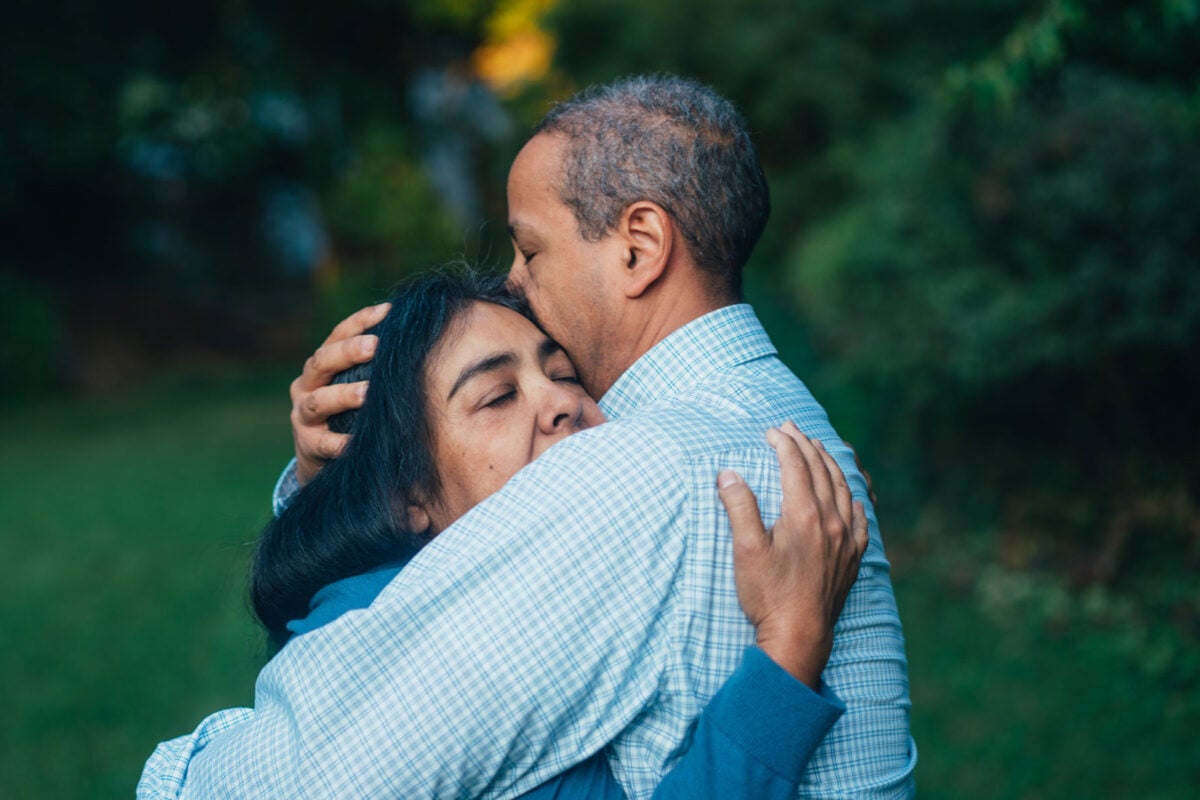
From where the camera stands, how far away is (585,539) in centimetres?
185

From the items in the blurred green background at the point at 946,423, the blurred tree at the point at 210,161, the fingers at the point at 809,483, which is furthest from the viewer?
the blurred tree at the point at 210,161

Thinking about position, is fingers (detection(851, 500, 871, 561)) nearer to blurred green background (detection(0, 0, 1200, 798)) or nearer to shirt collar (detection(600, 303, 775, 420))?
shirt collar (detection(600, 303, 775, 420))

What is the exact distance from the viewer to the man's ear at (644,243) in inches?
101

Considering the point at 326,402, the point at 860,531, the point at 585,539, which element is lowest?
the point at 860,531

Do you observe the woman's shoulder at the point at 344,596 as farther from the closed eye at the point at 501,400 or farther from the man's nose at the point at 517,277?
the man's nose at the point at 517,277

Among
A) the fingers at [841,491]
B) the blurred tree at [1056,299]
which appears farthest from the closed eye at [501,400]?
the blurred tree at [1056,299]

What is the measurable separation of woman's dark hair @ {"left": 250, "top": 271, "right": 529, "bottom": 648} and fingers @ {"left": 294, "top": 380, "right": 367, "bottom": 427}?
0.11 feet

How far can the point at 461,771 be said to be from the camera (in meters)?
1.81

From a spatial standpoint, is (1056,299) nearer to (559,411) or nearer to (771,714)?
(559,411)

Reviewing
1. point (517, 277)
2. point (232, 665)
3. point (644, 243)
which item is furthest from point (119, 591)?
point (644, 243)

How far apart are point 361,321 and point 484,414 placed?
0.46 m

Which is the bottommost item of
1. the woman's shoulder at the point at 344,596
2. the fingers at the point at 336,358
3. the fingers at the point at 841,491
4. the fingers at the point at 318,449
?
the fingers at the point at 841,491

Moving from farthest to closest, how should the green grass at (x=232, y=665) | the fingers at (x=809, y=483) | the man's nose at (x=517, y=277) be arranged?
the green grass at (x=232, y=665) < the man's nose at (x=517, y=277) < the fingers at (x=809, y=483)

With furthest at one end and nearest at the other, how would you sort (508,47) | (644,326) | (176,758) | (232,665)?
(508,47), (232,665), (644,326), (176,758)
